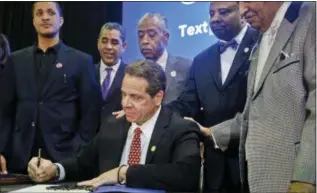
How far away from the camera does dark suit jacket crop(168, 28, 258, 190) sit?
191 centimetres

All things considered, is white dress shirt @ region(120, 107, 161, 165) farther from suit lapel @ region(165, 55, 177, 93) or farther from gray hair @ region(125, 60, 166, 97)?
suit lapel @ region(165, 55, 177, 93)

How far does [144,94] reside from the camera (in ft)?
5.61

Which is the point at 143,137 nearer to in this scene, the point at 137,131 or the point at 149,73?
the point at 137,131

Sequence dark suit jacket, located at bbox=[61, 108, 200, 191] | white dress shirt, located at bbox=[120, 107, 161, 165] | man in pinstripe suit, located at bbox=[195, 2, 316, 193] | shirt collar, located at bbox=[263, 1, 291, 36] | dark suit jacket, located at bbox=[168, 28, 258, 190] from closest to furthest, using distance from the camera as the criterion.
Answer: man in pinstripe suit, located at bbox=[195, 2, 316, 193] < shirt collar, located at bbox=[263, 1, 291, 36] < dark suit jacket, located at bbox=[61, 108, 200, 191] < white dress shirt, located at bbox=[120, 107, 161, 165] < dark suit jacket, located at bbox=[168, 28, 258, 190]

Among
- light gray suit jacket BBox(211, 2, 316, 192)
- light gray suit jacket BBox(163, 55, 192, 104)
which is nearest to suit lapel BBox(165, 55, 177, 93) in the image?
light gray suit jacket BBox(163, 55, 192, 104)

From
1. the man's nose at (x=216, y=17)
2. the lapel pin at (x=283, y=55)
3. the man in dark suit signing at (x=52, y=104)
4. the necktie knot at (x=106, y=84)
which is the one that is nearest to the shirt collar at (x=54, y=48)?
the man in dark suit signing at (x=52, y=104)

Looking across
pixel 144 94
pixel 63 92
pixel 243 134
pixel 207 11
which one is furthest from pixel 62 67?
pixel 243 134

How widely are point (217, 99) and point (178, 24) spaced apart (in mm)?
424

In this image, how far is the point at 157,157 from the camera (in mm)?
1639

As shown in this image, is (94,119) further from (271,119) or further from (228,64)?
(271,119)

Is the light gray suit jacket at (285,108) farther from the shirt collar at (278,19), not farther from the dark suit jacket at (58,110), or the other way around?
the dark suit jacket at (58,110)

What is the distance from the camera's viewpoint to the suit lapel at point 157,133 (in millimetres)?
1647

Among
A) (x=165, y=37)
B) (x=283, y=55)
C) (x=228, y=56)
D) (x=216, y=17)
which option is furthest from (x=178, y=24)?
(x=283, y=55)

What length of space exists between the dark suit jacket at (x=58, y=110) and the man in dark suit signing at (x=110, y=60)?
0.05m
